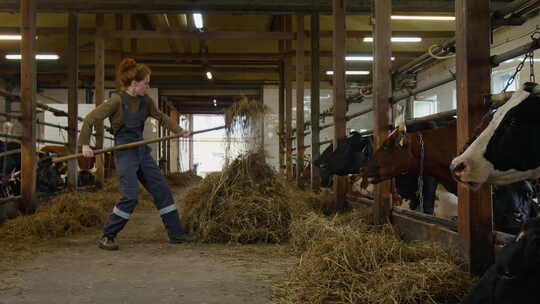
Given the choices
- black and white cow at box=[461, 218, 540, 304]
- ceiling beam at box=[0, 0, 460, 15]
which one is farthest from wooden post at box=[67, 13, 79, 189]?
black and white cow at box=[461, 218, 540, 304]

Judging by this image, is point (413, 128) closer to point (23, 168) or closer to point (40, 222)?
point (40, 222)

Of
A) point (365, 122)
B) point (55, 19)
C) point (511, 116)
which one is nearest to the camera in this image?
point (511, 116)

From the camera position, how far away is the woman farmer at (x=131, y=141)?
4.55m

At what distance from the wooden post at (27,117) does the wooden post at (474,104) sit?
4.84 meters

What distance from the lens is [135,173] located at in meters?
4.65

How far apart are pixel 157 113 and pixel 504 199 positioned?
3046mm

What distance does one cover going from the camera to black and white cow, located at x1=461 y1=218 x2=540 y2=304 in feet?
5.64

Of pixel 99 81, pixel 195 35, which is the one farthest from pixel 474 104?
pixel 195 35

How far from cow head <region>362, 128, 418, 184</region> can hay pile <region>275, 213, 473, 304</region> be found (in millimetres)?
1093

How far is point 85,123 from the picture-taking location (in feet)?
14.9

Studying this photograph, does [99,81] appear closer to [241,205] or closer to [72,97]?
[72,97]

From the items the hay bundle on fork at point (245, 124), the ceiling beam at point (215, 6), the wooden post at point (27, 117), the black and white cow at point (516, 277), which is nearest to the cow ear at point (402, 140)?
the hay bundle on fork at point (245, 124)

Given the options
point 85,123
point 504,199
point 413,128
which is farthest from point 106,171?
point 504,199

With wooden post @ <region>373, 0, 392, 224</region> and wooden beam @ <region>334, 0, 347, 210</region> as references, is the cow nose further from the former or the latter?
wooden beam @ <region>334, 0, 347, 210</region>
